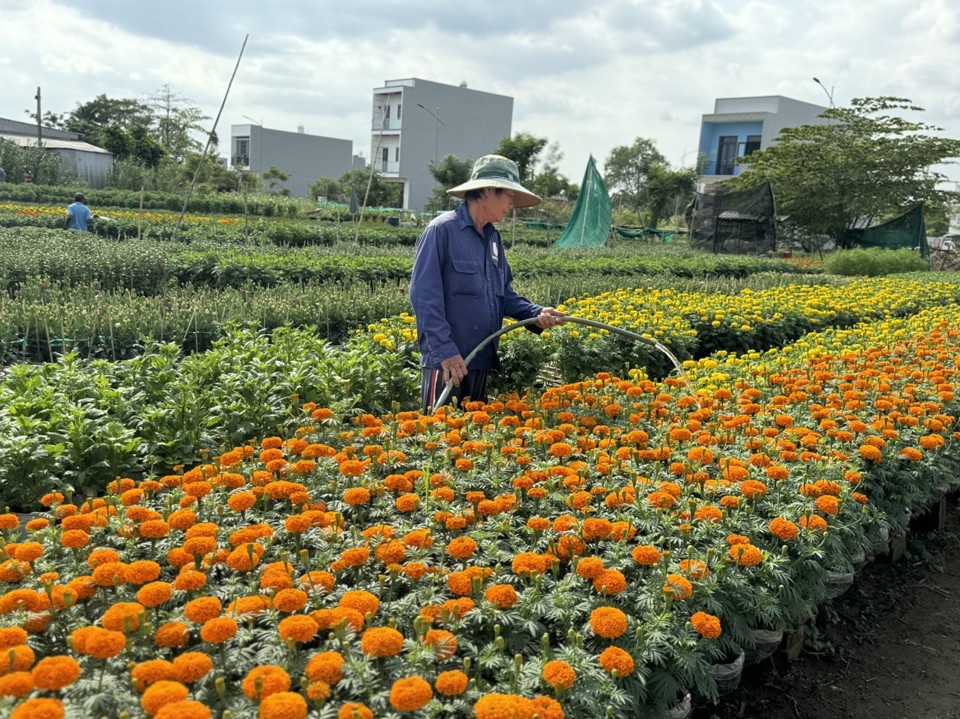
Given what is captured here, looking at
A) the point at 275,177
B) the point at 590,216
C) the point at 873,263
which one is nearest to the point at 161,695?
the point at 873,263

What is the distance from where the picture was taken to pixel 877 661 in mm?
3195

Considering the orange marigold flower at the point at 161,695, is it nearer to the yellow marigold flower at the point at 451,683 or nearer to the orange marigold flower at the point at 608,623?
the yellow marigold flower at the point at 451,683

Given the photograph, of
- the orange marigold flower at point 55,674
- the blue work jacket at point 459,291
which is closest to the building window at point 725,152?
the blue work jacket at point 459,291

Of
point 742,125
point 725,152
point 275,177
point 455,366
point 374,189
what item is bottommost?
point 455,366

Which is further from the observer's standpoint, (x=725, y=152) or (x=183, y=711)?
(x=725, y=152)

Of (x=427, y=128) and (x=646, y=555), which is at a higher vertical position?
(x=427, y=128)

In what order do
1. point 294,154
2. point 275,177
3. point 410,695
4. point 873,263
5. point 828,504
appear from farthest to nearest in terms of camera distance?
point 294,154, point 275,177, point 873,263, point 828,504, point 410,695

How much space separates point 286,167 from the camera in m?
64.5

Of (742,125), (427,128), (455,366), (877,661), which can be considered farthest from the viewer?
(427,128)

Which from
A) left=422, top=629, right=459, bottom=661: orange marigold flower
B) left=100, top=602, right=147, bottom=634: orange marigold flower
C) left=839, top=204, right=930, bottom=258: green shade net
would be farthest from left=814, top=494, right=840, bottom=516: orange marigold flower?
left=839, top=204, right=930, bottom=258: green shade net

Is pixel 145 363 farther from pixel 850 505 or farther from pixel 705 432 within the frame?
pixel 850 505

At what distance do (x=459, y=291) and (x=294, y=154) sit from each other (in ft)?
214

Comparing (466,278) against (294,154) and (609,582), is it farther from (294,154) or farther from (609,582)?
(294,154)

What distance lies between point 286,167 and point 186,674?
2648 inches
